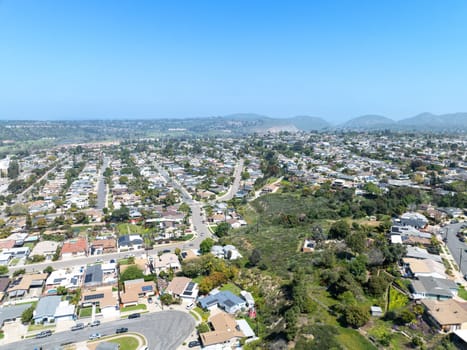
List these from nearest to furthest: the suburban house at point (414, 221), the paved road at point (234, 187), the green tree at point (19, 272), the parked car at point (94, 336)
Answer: the parked car at point (94, 336) < the green tree at point (19, 272) < the suburban house at point (414, 221) < the paved road at point (234, 187)

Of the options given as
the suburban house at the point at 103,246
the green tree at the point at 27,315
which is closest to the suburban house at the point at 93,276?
the suburban house at the point at 103,246

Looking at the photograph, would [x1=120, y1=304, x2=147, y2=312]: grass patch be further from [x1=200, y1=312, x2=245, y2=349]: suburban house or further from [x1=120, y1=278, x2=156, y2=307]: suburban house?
[x1=200, y1=312, x2=245, y2=349]: suburban house

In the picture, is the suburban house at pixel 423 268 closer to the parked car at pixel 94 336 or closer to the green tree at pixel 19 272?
the parked car at pixel 94 336

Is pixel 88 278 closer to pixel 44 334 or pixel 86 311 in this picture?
pixel 86 311

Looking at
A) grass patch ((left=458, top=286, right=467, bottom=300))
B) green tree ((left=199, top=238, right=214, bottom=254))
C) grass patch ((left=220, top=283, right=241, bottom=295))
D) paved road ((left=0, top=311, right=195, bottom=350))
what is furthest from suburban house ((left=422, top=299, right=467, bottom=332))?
green tree ((left=199, top=238, right=214, bottom=254))

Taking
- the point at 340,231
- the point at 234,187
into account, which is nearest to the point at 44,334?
the point at 340,231
